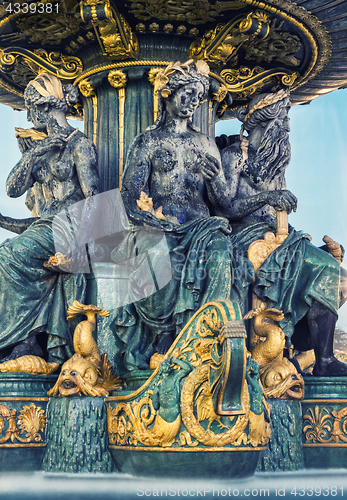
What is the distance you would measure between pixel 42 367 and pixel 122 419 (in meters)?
1.10

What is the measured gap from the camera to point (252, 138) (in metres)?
7.67

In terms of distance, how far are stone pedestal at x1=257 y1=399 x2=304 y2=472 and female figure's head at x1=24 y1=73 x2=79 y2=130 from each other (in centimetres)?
350

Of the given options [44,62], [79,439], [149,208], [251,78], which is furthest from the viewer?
[251,78]

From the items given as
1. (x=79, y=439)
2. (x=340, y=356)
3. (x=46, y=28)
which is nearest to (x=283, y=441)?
(x=340, y=356)

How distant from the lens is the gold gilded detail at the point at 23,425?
19.6ft

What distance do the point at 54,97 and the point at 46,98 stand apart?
0.08 metres

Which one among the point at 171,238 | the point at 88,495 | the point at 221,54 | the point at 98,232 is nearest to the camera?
the point at 88,495

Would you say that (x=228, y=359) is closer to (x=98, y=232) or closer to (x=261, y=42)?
(x=98, y=232)

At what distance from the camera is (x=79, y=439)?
5.77 m

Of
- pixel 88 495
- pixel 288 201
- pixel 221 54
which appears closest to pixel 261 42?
pixel 221 54

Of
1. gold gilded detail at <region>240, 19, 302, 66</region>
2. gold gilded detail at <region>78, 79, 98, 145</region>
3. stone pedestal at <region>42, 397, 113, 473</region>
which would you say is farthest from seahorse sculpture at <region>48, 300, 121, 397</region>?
gold gilded detail at <region>240, 19, 302, 66</region>

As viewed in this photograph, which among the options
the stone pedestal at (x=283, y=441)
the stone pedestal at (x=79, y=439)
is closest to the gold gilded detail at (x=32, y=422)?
the stone pedestal at (x=79, y=439)

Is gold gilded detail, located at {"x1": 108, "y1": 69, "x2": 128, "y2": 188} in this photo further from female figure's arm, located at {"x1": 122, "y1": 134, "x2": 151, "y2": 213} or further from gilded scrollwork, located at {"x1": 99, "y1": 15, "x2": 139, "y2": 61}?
female figure's arm, located at {"x1": 122, "y1": 134, "x2": 151, "y2": 213}

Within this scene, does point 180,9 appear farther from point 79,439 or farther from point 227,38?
point 79,439
